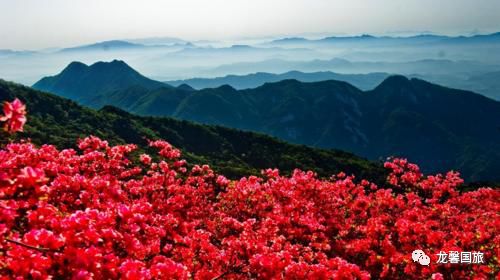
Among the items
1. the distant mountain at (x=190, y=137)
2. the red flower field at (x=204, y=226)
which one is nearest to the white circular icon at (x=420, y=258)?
the red flower field at (x=204, y=226)

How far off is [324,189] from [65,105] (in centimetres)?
15566

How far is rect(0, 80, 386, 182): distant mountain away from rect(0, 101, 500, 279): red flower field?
91.7 m

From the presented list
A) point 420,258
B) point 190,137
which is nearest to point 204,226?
point 420,258

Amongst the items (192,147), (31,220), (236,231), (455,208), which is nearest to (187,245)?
(236,231)

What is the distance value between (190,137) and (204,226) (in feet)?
484

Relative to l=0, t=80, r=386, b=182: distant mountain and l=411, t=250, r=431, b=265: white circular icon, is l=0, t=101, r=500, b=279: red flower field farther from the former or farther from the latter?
l=0, t=80, r=386, b=182: distant mountain

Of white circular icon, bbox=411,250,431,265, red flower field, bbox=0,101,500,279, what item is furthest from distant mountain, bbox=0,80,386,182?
white circular icon, bbox=411,250,431,265

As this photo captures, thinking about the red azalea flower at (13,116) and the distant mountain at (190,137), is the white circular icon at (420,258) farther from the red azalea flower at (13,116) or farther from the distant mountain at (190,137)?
the distant mountain at (190,137)

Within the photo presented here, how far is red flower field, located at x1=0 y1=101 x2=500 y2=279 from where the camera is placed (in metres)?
9.24

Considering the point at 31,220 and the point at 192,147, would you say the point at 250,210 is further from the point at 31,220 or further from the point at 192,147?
the point at 192,147

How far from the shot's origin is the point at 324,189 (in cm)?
2797

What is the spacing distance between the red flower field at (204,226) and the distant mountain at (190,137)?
9166cm

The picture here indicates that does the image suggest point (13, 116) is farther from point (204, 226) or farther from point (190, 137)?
point (190, 137)

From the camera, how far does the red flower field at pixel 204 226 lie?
9.24 meters
